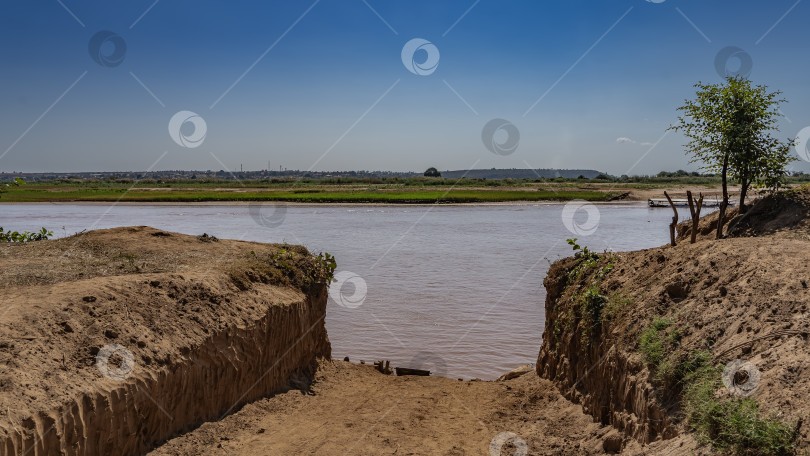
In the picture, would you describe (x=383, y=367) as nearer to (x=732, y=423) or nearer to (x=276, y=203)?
(x=732, y=423)

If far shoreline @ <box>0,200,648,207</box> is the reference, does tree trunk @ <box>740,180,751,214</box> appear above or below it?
below

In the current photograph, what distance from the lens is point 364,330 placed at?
16.5 meters

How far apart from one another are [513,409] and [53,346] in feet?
23.4

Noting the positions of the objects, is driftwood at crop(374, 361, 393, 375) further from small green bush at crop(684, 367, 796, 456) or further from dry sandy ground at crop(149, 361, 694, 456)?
small green bush at crop(684, 367, 796, 456)

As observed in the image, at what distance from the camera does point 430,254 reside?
98.0ft

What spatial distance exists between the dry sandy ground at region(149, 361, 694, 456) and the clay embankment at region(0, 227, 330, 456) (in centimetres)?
39

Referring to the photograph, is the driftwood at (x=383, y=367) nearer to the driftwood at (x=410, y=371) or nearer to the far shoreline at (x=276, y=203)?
the driftwood at (x=410, y=371)

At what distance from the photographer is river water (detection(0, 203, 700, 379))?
15.3 metres

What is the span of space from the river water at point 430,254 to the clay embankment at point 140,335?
3.63 metres

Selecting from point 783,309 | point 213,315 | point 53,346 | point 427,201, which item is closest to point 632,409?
point 783,309

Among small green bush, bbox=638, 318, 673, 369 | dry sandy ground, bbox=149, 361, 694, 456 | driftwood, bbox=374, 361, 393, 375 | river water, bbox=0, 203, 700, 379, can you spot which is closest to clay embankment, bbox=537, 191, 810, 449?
small green bush, bbox=638, 318, 673, 369

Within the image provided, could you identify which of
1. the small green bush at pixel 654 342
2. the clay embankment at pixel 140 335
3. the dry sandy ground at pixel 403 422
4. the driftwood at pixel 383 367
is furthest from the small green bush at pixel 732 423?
the driftwood at pixel 383 367

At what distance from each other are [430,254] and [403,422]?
2025cm

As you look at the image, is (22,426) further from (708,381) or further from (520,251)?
(520,251)
